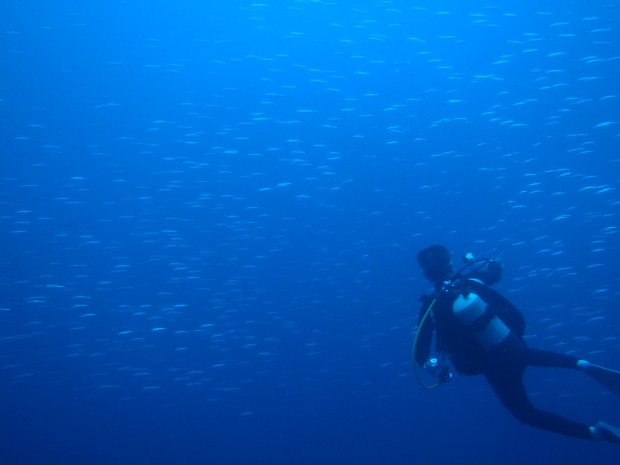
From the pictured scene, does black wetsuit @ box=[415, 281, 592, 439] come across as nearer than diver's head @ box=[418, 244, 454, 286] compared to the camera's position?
Yes

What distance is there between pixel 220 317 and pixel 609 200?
23.2m

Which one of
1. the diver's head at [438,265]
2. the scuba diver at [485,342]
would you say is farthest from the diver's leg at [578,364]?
the diver's head at [438,265]

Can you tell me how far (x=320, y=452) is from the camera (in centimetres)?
2366

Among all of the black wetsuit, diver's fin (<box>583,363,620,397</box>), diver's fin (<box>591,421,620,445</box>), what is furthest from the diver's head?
diver's fin (<box>591,421,620,445</box>)

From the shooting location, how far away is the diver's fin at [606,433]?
382 cm

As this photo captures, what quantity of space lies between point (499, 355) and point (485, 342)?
0.15m

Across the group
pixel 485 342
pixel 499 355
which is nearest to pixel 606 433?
pixel 499 355

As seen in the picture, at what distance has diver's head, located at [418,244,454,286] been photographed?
13.4 ft

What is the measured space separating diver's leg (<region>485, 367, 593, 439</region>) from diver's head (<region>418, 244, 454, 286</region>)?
844mm

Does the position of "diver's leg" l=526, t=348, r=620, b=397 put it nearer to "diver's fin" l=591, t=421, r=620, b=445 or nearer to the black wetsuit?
Answer: the black wetsuit

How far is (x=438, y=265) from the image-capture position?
4102 mm

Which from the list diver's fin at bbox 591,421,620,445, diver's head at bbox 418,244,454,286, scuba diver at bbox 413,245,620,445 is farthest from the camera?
diver's head at bbox 418,244,454,286

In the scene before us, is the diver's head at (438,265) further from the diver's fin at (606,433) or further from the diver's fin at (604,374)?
the diver's fin at (606,433)

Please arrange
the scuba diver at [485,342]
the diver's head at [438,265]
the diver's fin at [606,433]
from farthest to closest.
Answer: the diver's head at [438,265] → the scuba diver at [485,342] → the diver's fin at [606,433]
